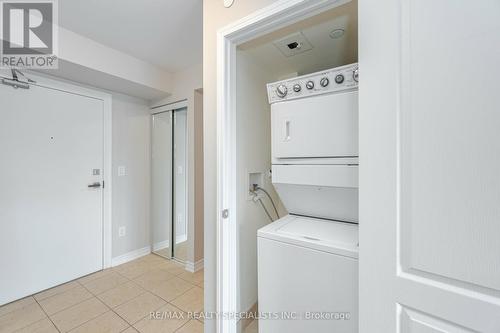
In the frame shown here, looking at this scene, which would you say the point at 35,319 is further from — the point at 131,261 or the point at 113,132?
the point at 113,132

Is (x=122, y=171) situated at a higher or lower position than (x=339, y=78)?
lower

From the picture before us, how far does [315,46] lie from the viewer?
5.21ft

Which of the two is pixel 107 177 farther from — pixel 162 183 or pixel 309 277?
pixel 309 277

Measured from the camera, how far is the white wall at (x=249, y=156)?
161cm

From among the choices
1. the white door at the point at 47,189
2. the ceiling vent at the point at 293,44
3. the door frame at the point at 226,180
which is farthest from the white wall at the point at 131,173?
the ceiling vent at the point at 293,44

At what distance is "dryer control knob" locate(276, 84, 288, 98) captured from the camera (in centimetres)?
131

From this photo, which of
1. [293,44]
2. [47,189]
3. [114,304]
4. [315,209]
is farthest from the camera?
[47,189]

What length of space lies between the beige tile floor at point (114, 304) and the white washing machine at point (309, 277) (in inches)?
31.4

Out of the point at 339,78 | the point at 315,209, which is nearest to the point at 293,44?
the point at 339,78

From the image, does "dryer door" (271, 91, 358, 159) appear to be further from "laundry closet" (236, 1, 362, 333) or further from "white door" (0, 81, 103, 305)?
"white door" (0, 81, 103, 305)

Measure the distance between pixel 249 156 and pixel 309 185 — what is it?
607 mm

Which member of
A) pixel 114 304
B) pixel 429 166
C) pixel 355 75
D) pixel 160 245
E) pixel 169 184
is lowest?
pixel 114 304

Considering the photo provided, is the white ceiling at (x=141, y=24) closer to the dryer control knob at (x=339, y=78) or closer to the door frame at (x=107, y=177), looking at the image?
the door frame at (x=107, y=177)

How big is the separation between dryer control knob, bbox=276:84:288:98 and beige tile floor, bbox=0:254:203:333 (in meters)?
1.79
